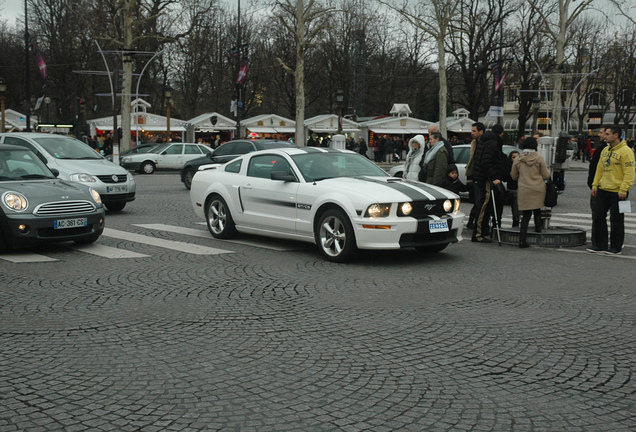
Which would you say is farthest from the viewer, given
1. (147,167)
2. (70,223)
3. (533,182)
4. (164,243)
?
(147,167)

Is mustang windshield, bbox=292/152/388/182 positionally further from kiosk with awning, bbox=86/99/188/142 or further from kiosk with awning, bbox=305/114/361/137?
kiosk with awning, bbox=86/99/188/142

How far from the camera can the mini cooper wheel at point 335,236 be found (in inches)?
343

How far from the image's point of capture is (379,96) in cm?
7388

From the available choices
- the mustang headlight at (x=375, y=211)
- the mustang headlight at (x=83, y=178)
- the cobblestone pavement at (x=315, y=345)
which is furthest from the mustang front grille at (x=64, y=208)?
the mustang headlight at (x=83, y=178)

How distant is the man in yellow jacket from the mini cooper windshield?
25.8 ft

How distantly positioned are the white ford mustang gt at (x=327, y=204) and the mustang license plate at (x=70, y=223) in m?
2.14

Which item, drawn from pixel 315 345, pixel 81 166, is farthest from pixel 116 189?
pixel 315 345

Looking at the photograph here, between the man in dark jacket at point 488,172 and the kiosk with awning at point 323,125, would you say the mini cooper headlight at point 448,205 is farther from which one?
the kiosk with awning at point 323,125

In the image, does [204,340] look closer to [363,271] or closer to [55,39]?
[363,271]

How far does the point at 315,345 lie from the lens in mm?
5199

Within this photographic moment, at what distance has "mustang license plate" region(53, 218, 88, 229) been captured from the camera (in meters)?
9.38

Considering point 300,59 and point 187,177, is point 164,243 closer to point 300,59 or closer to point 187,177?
point 187,177

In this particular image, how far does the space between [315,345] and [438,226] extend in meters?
4.06

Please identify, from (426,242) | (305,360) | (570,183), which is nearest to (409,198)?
(426,242)
